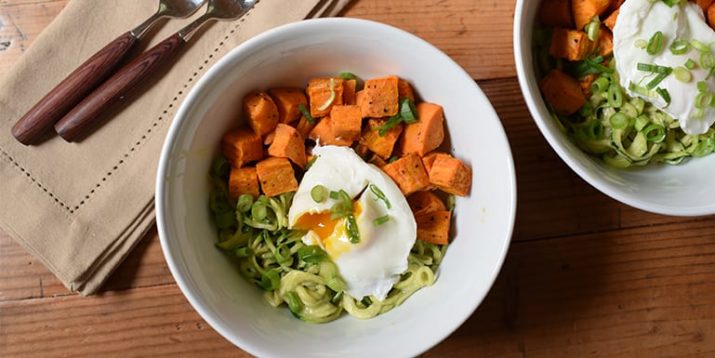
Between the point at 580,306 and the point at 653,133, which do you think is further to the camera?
the point at 580,306

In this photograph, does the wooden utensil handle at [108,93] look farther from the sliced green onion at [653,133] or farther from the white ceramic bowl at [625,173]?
the sliced green onion at [653,133]

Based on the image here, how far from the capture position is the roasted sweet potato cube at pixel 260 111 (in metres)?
1.24

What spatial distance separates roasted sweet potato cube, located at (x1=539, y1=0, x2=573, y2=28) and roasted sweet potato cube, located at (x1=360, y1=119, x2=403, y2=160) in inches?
14.8

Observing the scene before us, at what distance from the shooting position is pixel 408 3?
1.44 metres

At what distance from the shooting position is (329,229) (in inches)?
49.1

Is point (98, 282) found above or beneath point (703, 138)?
above

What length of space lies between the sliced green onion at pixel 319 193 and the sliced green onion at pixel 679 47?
29.0 inches

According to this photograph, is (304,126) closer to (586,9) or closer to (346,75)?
(346,75)

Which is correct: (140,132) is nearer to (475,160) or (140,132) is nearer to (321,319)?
(321,319)

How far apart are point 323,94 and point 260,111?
13cm

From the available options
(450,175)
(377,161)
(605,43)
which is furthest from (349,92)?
(605,43)

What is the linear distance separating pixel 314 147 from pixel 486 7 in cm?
52

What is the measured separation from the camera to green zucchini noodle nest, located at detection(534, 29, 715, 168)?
51.3 inches

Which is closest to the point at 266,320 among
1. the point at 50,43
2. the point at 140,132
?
the point at 140,132
